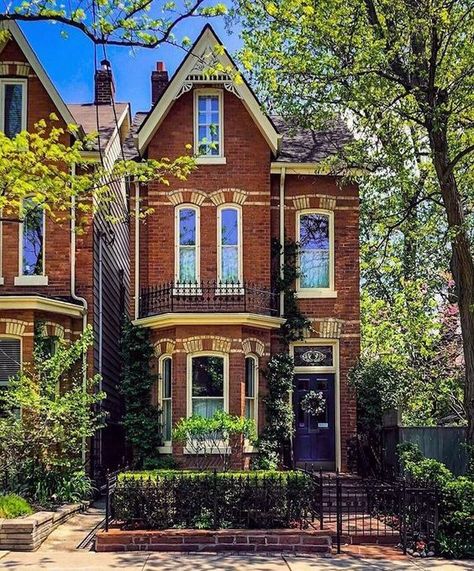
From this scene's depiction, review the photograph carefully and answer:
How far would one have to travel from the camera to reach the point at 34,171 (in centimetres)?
1190

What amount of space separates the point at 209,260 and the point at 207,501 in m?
7.69

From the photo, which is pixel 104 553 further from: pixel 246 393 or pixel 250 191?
pixel 250 191

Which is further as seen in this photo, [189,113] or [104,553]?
[189,113]

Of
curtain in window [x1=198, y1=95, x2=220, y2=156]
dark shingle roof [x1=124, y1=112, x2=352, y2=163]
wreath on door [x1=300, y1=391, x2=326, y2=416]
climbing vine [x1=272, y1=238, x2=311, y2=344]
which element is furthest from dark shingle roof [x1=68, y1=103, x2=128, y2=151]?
wreath on door [x1=300, y1=391, x2=326, y2=416]

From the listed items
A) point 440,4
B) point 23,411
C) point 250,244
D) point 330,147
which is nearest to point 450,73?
point 440,4

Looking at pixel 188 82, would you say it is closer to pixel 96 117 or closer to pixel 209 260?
pixel 96 117

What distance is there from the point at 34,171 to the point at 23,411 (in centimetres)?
671

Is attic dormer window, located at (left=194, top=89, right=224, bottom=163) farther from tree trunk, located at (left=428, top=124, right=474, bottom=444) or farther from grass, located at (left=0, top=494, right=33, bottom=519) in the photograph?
grass, located at (left=0, top=494, right=33, bottom=519)

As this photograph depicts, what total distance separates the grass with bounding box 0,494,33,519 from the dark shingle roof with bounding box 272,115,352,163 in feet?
34.5

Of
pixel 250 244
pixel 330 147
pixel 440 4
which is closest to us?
pixel 440 4

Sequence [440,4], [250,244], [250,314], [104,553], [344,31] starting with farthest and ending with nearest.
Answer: [250,244] < [250,314] < [344,31] < [440,4] < [104,553]

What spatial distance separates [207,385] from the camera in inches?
720

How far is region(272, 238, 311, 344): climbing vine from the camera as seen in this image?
19297mm

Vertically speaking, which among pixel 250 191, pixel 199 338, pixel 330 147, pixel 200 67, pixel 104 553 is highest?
pixel 200 67
